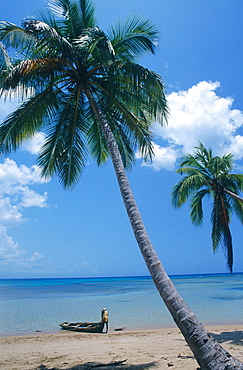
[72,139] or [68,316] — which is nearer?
[72,139]

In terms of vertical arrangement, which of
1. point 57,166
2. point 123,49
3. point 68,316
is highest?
point 123,49

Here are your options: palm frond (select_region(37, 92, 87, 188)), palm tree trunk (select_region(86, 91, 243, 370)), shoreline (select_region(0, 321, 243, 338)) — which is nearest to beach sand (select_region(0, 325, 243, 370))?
shoreline (select_region(0, 321, 243, 338))

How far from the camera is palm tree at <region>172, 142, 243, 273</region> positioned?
15.4 metres

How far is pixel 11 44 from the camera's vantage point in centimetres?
816

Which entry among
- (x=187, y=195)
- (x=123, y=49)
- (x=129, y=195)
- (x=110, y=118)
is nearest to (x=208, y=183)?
(x=187, y=195)

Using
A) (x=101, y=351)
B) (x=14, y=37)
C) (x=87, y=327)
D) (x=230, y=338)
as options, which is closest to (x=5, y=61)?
(x=14, y=37)

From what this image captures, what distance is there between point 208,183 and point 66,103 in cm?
879

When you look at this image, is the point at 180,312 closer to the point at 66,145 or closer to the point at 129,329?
the point at 66,145

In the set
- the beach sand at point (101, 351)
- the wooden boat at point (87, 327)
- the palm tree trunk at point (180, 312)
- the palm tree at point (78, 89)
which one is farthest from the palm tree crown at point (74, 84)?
the wooden boat at point (87, 327)

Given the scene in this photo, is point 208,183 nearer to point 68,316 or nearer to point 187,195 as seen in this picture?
point 187,195

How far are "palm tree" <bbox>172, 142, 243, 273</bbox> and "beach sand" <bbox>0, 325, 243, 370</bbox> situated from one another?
5.21 metres

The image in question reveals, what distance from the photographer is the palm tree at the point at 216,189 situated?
15.4 m

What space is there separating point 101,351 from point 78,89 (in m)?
8.36

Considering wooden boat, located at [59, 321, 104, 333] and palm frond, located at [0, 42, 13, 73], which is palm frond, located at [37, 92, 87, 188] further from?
wooden boat, located at [59, 321, 104, 333]
